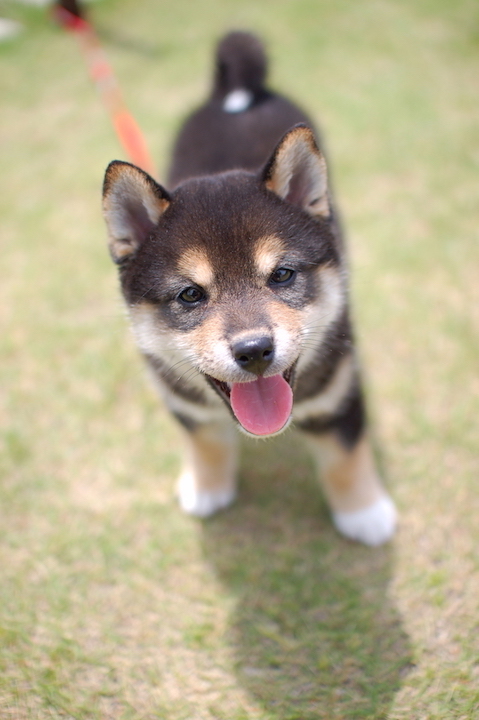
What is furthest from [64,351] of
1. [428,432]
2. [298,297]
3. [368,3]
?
[368,3]

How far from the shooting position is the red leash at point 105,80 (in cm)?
500

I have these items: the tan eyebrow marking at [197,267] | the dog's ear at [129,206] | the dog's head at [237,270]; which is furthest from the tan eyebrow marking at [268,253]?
the dog's ear at [129,206]

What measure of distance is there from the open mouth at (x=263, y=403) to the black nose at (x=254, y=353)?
18cm

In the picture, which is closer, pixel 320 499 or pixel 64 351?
pixel 320 499

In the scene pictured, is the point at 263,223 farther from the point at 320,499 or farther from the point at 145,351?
the point at 320,499

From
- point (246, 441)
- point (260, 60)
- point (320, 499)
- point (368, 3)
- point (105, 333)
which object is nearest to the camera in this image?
point (320, 499)

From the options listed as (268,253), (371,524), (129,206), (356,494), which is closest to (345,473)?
(356,494)

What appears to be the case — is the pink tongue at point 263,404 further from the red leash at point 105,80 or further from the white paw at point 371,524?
the red leash at point 105,80

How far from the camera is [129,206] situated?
202 centimetres

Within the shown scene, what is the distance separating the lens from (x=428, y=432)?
2834 mm

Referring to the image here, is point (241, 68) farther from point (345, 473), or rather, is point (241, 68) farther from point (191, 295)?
point (345, 473)

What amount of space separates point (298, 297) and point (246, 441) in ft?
4.22

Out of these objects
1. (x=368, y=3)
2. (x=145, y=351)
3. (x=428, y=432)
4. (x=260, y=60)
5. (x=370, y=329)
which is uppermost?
(x=368, y=3)

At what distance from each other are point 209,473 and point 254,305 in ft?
3.66
